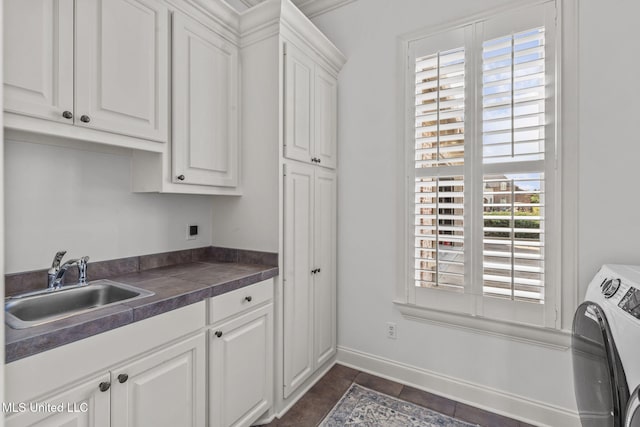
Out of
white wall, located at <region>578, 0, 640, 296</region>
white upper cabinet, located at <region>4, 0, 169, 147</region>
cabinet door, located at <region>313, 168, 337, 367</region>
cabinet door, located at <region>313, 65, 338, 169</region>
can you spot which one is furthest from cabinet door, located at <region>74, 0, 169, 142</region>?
white wall, located at <region>578, 0, 640, 296</region>

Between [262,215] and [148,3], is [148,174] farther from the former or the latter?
[148,3]

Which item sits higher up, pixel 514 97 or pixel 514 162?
pixel 514 97

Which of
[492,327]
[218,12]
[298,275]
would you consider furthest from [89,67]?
[492,327]

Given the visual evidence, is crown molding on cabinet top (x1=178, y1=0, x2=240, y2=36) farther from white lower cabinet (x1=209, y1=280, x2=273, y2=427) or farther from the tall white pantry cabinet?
white lower cabinet (x1=209, y1=280, x2=273, y2=427)

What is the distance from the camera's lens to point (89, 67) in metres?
1.27

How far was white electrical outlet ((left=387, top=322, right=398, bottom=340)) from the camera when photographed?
2248 mm

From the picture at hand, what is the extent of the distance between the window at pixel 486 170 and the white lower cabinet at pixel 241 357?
1.04 m

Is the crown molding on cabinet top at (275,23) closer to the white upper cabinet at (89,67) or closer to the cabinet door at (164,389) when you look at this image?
the white upper cabinet at (89,67)

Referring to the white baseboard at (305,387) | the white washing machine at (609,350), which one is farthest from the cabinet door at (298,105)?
the white washing machine at (609,350)

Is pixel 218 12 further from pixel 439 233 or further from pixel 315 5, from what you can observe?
pixel 439 233

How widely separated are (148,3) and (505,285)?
2.44m

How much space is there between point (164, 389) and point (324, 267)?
128 centimetres

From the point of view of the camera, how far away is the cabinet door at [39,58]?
1.06 metres

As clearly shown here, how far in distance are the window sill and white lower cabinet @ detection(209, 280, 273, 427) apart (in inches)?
39.1
